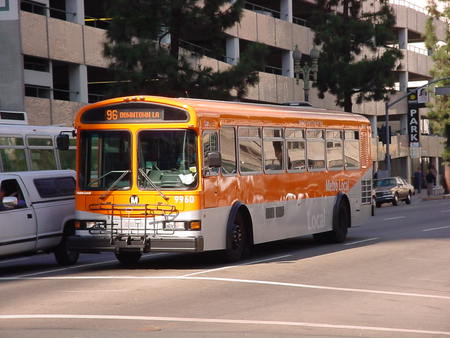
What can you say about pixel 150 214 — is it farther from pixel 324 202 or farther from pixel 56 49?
pixel 56 49

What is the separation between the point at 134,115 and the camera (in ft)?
60.5

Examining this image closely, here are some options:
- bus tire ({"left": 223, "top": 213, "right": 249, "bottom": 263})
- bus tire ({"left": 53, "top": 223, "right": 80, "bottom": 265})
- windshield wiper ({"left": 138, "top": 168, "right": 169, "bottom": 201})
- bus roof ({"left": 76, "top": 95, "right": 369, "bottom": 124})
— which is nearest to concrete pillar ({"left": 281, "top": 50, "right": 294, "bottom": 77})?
bus roof ({"left": 76, "top": 95, "right": 369, "bottom": 124})

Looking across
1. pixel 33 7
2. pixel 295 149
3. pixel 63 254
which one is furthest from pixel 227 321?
pixel 33 7

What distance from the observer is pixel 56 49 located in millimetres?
39875

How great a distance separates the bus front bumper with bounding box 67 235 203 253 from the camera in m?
17.6

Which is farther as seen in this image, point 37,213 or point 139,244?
point 37,213

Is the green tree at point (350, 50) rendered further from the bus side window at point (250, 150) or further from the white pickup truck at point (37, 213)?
the white pickup truck at point (37, 213)

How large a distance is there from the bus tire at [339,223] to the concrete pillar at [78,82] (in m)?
19.5

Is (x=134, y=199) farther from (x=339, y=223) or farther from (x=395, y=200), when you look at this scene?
(x=395, y=200)

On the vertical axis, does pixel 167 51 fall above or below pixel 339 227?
above

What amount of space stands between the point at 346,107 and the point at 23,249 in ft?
121

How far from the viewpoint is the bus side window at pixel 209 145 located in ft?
59.4

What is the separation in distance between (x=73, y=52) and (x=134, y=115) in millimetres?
23254

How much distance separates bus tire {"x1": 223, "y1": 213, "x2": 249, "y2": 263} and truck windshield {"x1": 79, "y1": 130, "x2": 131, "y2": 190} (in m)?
2.05
